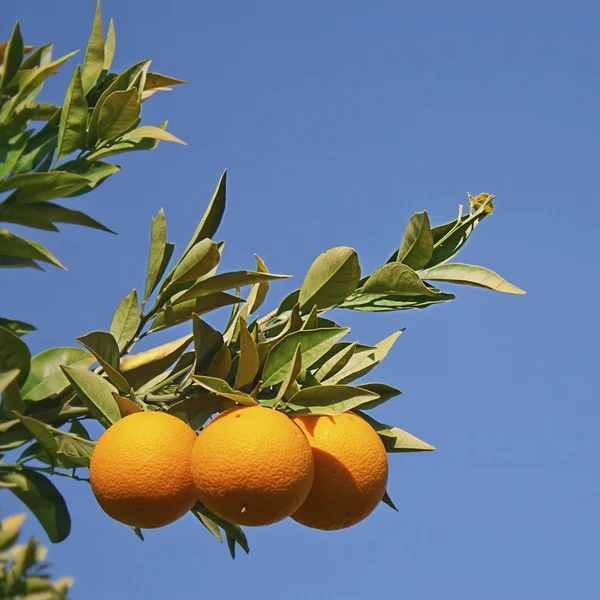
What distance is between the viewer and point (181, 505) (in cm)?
179

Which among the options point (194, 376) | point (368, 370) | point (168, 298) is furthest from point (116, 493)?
point (368, 370)

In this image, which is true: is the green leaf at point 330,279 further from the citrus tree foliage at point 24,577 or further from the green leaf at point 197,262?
the citrus tree foliage at point 24,577

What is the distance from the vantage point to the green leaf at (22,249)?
1.79m

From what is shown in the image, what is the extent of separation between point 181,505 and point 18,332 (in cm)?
50

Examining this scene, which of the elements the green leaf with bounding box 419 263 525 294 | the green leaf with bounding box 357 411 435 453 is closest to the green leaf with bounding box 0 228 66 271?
the green leaf with bounding box 357 411 435 453

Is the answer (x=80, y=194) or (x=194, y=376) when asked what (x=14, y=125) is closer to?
(x=80, y=194)

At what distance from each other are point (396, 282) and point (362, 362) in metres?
0.19

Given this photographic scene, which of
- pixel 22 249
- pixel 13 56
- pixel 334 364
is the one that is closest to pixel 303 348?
pixel 334 364

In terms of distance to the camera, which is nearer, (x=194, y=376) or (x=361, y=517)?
(x=194, y=376)

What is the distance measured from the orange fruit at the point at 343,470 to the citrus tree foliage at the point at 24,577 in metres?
0.63

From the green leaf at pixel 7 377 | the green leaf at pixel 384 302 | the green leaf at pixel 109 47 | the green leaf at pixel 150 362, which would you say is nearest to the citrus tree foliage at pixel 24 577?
the green leaf at pixel 7 377

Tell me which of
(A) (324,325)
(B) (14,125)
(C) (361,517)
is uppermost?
(B) (14,125)

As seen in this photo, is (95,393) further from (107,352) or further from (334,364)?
(334,364)

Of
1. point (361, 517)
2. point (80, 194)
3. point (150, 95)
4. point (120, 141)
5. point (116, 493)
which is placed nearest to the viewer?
point (116, 493)
